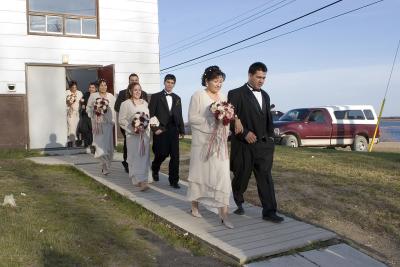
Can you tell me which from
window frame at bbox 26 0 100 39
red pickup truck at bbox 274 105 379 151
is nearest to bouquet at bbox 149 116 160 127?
window frame at bbox 26 0 100 39

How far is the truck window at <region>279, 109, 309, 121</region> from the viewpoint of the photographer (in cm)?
1966

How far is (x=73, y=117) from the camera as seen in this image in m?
14.4

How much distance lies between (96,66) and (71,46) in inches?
36.9

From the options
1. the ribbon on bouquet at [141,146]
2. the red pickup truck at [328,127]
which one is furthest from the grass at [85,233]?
the red pickup truck at [328,127]

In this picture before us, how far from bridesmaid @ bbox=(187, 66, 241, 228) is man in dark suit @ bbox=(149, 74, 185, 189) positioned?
2.27 meters

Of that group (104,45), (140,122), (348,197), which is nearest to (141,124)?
(140,122)

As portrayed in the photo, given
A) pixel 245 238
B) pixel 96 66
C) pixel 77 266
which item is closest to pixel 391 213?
pixel 245 238

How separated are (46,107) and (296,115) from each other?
9862mm

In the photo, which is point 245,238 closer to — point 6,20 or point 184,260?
point 184,260

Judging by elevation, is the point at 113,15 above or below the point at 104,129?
above

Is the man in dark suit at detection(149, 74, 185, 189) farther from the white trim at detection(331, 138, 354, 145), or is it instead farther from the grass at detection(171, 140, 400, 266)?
the white trim at detection(331, 138, 354, 145)

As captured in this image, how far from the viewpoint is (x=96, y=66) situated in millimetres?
15195

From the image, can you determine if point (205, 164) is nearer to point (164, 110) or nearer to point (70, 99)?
point (164, 110)

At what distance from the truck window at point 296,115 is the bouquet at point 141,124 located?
1199cm
